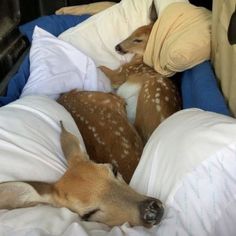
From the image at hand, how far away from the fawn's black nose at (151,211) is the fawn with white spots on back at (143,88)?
926 millimetres

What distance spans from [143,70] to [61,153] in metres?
1.10

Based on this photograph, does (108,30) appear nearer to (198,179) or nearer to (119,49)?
(119,49)

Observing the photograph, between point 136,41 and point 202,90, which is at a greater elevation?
point 202,90

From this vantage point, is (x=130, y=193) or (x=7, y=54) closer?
(x=130, y=193)

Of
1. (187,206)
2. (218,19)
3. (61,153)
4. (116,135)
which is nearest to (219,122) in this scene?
(187,206)

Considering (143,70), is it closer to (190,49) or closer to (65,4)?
(190,49)

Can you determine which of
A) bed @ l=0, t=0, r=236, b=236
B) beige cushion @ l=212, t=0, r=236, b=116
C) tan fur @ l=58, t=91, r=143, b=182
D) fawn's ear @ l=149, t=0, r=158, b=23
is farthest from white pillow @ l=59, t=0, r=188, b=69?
bed @ l=0, t=0, r=236, b=236

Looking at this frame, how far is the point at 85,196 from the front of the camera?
4.77 feet

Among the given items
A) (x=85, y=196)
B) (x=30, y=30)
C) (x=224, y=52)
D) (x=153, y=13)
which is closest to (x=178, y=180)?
(x=85, y=196)

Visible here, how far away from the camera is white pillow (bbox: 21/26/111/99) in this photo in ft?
8.48

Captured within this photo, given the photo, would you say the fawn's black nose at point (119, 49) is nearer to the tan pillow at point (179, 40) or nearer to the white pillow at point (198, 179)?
the tan pillow at point (179, 40)

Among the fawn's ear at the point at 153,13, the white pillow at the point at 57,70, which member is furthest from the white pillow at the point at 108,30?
the white pillow at the point at 57,70

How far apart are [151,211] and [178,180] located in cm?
11

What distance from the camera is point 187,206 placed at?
51.2 inches
